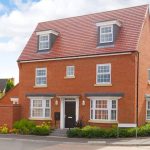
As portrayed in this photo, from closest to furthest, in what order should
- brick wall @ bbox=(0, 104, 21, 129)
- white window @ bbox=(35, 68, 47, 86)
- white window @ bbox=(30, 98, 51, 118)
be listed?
white window @ bbox=(30, 98, 51, 118) → brick wall @ bbox=(0, 104, 21, 129) → white window @ bbox=(35, 68, 47, 86)

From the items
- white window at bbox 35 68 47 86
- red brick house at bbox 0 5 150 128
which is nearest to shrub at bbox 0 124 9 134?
red brick house at bbox 0 5 150 128

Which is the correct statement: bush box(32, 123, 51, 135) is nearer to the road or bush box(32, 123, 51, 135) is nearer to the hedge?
the hedge

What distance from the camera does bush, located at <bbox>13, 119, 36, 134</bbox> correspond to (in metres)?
30.8

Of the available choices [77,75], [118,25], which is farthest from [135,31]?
[77,75]

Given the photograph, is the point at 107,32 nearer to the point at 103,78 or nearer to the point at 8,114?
the point at 103,78

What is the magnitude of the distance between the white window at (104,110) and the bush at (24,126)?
5.41 metres

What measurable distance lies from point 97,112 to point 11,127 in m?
8.37

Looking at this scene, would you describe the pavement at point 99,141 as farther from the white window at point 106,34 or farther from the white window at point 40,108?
the white window at point 106,34

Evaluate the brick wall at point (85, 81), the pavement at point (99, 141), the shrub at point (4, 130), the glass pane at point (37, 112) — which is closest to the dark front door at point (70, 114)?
the brick wall at point (85, 81)

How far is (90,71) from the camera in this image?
99.9 feet

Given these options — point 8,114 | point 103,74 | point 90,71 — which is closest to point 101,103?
point 103,74

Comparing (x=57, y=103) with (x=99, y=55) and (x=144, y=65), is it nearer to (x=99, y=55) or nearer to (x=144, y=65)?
(x=99, y=55)

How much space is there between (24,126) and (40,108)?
2488 mm

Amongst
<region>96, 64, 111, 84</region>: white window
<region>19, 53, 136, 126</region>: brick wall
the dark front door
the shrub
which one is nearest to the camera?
<region>19, 53, 136, 126</region>: brick wall
